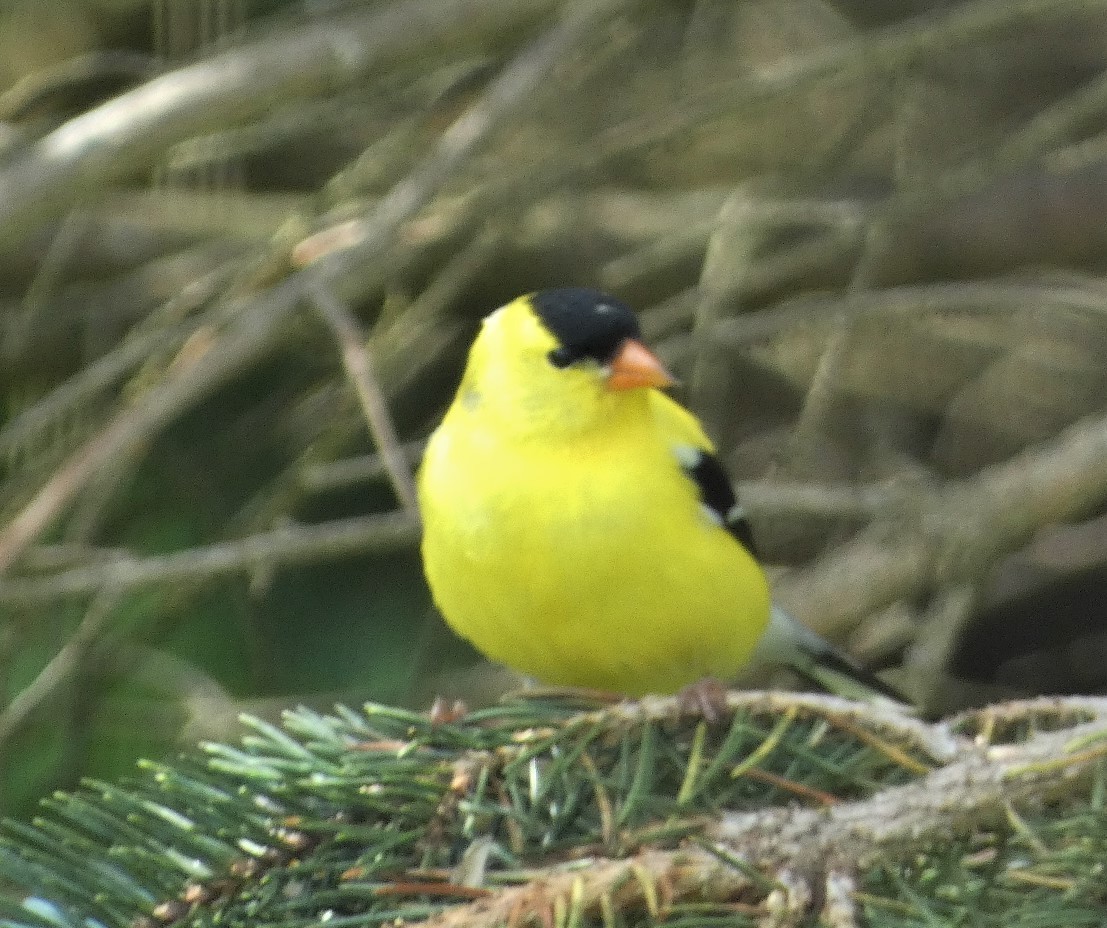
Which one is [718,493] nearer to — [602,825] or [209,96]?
[209,96]

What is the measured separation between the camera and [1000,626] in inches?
161

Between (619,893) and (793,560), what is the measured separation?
294 cm

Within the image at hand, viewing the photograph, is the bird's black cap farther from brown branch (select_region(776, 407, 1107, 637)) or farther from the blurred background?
brown branch (select_region(776, 407, 1107, 637))

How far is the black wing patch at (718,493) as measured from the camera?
2588mm

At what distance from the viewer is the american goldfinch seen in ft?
7.39

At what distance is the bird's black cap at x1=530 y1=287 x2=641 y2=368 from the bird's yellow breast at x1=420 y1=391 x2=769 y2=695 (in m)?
0.11

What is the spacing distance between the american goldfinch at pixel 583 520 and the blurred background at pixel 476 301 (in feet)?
0.90

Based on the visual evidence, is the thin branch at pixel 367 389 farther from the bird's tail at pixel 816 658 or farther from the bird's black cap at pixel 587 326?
the bird's tail at pixel 816 658

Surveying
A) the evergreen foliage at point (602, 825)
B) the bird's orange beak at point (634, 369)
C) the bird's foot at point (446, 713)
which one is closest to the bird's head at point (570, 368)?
the bird's orange beak at point (634, 369)

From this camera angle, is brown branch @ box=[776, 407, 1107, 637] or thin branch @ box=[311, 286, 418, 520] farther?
brown branch @ box=[776, 407, 1107, 637]

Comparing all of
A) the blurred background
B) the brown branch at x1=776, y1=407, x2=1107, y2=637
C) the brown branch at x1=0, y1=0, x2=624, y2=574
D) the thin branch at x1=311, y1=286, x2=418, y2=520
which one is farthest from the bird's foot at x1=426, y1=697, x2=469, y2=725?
the brown branch at x1=776, y1=407, x2=1107, y2=637

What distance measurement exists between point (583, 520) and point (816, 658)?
36.5 inches

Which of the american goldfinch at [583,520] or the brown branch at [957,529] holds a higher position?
the american goldfinch at [583,520]

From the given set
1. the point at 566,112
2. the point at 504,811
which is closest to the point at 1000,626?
the point at 566,112
